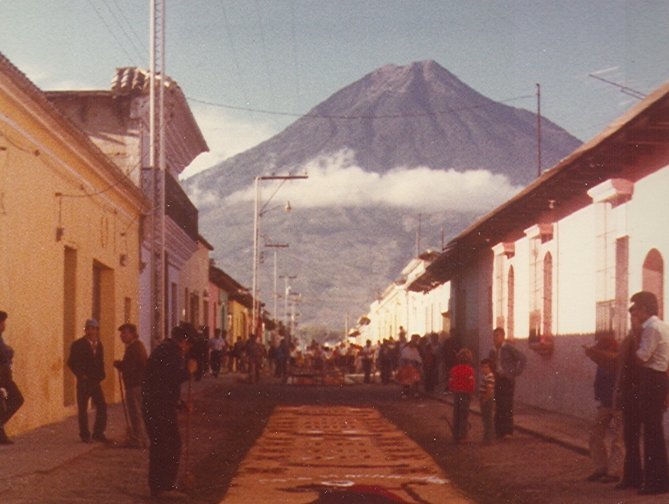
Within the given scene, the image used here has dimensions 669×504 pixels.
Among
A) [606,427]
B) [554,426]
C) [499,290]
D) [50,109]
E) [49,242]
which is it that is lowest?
[554,426]

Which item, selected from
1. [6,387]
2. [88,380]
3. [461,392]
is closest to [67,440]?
[88,380]

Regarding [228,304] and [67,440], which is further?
[228,304]

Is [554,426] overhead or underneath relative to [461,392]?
underneath

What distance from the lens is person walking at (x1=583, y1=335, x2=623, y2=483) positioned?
12.0 m

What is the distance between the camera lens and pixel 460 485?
39.0ft

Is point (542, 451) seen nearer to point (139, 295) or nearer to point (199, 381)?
point (139, 295)

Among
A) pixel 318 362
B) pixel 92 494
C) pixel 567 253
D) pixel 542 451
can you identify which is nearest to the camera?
pixel 92 494

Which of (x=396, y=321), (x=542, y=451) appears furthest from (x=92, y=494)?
(x=396, y=321)

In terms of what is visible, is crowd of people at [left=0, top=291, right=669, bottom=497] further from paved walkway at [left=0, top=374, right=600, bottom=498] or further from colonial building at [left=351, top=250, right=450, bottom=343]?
colonial building at [left=351, top=250, right=450, bottom=343]

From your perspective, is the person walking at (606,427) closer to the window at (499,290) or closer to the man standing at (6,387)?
the man standing at (6,387)

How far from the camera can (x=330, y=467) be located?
13164 mm

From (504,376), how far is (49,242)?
22.7 feet

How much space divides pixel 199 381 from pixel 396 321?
26335 mm

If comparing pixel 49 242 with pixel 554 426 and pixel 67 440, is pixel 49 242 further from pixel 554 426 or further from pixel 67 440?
pixel 554 426
